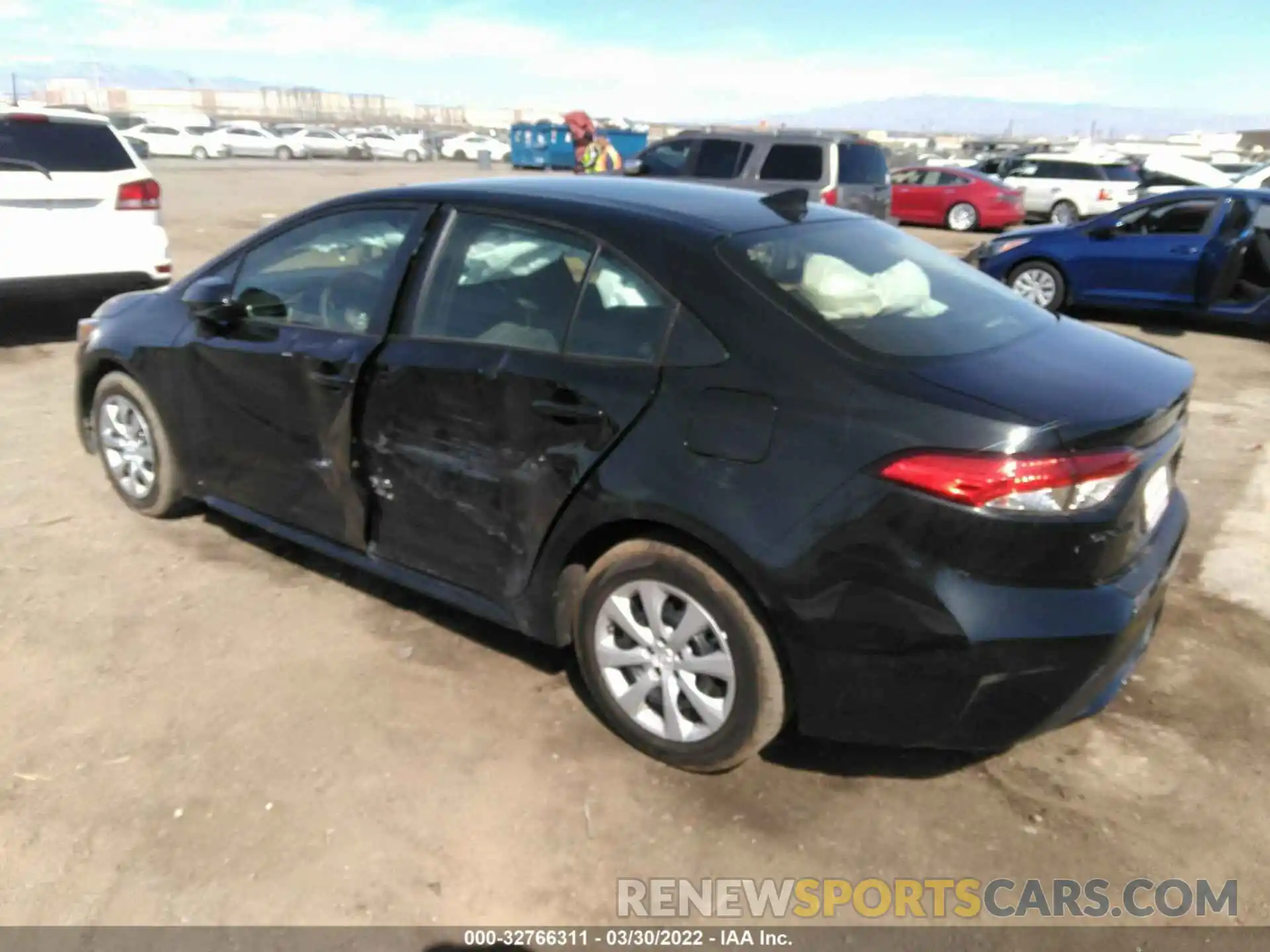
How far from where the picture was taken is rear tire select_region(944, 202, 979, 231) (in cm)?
2122

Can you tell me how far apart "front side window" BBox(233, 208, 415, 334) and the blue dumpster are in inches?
1343

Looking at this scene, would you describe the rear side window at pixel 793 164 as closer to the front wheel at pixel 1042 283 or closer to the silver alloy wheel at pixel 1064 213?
the front wheel at pixel 1042 283

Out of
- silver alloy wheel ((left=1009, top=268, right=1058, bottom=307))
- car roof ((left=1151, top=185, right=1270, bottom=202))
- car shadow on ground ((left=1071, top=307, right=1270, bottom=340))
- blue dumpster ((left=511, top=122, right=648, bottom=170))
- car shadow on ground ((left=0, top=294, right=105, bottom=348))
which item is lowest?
blue dumpster ((left=511, top=122, right=648, bottom=170))

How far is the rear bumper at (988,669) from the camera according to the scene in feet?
8.04

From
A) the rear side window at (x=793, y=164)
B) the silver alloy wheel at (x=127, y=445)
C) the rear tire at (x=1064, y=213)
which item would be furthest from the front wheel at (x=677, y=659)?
the rear tire at (x=1064, y=213)

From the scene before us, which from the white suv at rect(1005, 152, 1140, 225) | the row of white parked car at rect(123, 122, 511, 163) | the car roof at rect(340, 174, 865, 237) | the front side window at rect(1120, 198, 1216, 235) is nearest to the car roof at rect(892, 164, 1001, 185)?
the white suv at rect(1005, 152, 1140, 225)

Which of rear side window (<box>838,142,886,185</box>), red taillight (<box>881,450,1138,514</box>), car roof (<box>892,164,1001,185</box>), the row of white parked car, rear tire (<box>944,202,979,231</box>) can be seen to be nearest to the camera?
red taillight (<box>881,450,1138,514</box>)

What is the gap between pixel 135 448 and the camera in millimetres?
4652

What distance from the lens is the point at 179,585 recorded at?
412 cm

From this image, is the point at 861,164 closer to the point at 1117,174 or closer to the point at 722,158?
the point at 722,158

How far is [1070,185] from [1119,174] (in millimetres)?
980

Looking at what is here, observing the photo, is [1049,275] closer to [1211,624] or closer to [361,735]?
[1211,624]

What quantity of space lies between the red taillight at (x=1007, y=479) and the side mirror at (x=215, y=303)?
107 inches

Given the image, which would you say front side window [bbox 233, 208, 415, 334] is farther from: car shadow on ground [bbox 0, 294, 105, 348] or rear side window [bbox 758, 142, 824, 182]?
rear side window [bbox 758, 142, 824, 182]
